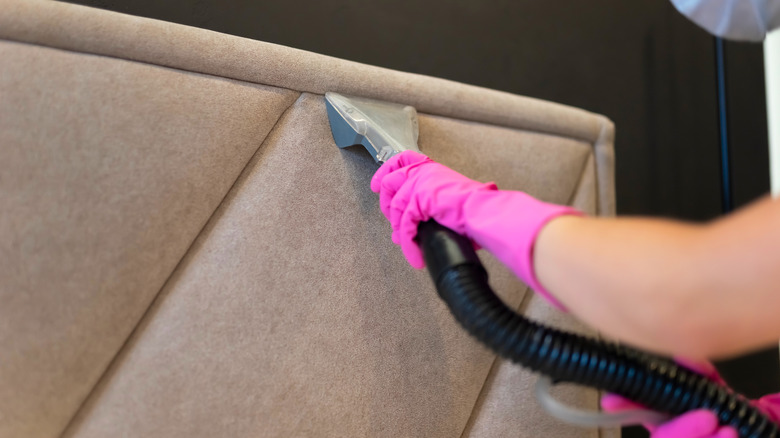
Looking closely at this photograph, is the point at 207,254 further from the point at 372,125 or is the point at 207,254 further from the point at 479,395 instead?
the point at 479,395

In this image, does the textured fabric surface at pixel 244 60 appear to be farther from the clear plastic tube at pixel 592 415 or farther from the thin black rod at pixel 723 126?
the thin black rod at pixel 723 126

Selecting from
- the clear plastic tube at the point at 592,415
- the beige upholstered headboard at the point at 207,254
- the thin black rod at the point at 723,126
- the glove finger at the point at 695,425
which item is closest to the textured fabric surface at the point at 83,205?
the beige upholstered headboard at the point at 207,254

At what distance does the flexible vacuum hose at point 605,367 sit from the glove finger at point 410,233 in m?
0.20

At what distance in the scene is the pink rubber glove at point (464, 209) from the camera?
0.63 m

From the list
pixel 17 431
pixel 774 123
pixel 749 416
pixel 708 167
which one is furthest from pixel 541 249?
pixel 774 123

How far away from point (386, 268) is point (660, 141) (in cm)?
135

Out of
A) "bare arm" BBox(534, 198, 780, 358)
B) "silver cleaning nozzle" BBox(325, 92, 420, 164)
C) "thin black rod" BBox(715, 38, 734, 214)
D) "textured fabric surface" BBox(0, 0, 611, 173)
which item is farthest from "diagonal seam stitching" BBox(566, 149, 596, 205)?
"bare arm" BBox(534, 198, 780, 358)

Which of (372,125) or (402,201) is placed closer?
(402,201)

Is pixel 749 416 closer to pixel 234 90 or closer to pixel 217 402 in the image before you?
pixel 217 402

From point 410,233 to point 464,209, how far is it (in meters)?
0.14

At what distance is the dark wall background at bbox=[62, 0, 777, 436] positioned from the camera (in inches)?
52.1

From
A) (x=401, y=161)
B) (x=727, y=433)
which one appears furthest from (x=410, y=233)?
(x=727, y=433)

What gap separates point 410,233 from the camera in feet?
2.88

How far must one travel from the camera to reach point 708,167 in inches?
80.3
